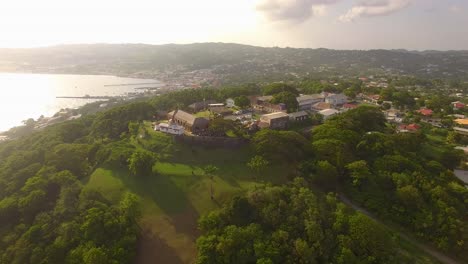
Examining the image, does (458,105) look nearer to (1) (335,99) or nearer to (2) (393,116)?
(2) (393,116)

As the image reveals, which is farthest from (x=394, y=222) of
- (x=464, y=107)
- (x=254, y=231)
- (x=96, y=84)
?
(x=96, y=84)

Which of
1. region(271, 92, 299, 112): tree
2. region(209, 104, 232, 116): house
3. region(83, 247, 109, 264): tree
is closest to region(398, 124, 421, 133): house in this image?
region(271, 92, 299, 112): tree

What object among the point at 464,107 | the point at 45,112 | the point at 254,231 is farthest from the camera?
the point at 45,112

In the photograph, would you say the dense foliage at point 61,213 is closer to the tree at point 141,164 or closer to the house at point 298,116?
the tree at point 141,164

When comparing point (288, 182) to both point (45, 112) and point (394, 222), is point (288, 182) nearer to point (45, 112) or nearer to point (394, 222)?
point (394, 222)

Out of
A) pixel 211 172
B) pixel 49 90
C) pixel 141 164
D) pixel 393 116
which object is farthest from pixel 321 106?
pixel 49 90

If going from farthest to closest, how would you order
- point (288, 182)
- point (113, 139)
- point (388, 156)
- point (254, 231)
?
point (113, 139), point (388, 156), point (288, 182), point (254, 231)

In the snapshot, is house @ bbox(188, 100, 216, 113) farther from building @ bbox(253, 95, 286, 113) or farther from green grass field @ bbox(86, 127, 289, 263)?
green grass field @ bbox(86, 127, 289, 263)
